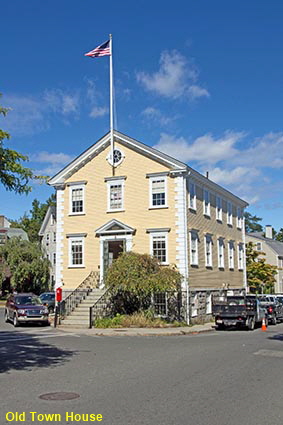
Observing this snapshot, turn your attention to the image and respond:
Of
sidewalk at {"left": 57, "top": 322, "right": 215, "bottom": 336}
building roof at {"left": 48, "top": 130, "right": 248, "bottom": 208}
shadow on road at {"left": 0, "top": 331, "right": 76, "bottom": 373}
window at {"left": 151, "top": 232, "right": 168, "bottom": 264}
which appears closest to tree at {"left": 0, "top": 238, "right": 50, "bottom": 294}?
building roof at {"left": 48, "top": 130, "right": 248, "bottom": 208}

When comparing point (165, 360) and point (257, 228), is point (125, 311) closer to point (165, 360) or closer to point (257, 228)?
point (165, 360)

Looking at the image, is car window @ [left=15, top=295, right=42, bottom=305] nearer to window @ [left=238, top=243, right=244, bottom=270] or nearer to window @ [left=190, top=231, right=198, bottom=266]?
window @ [left=190, top=231, right=198, bottom=266]

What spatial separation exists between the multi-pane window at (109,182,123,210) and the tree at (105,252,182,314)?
4.34 metres

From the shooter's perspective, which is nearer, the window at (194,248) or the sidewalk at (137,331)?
the sidewalk at (137,331)

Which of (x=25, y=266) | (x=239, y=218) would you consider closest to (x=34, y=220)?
(x=25, y=266)

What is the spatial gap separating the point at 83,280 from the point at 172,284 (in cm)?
648

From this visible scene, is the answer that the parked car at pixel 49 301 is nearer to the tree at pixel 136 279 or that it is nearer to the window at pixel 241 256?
the tree at pixel 136 279

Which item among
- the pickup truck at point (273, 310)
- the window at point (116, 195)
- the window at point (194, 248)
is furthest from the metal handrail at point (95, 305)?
the pickup truck at point (273, 310)

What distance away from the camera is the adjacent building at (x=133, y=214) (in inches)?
1096

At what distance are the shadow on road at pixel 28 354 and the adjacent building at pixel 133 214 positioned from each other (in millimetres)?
10315

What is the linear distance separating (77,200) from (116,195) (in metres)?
2.83

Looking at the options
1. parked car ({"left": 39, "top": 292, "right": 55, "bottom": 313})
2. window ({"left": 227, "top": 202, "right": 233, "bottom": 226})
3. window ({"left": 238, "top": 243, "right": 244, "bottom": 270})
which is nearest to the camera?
parked car ({"left": 39, "top": 292, "right": 55, "bottom": 313})

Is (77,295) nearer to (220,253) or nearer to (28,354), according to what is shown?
(220,253)

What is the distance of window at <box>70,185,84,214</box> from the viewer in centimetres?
3056
